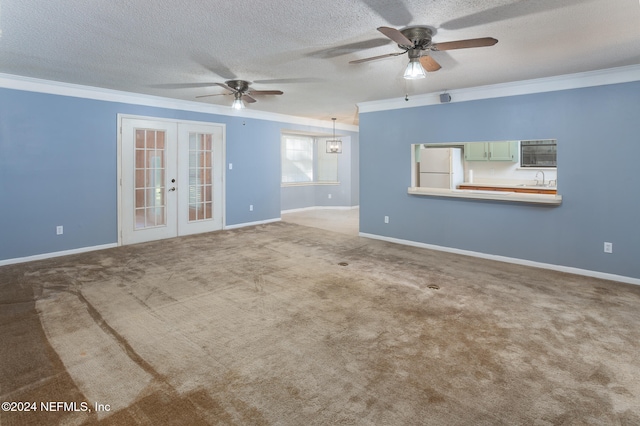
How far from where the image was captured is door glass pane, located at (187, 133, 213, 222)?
6.64 metres

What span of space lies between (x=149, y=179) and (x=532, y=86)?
6096 mm

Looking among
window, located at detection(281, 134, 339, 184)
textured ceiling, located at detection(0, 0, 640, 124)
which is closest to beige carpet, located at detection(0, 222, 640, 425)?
textured ceiling, located at detection(0, 0, 640, 124)

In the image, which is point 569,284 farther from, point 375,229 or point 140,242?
point 140,242

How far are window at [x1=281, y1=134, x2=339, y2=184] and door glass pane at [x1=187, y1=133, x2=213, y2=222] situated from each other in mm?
3117

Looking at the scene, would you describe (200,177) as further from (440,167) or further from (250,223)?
(440,167)

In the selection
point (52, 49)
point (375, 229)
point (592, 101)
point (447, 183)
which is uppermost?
point (52, 49)

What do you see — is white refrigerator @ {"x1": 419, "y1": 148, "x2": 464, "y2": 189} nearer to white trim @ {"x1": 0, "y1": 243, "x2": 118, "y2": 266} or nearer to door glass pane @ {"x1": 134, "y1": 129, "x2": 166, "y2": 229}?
door glass pane @ {"x1": 134, "y1": 129, "x2": 166, "y2": 229}

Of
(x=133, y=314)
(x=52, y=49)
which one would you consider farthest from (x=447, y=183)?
(x=52, y=49)

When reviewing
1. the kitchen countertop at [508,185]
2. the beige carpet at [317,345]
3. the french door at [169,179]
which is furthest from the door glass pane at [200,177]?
the kitchen countertop at [508,185]

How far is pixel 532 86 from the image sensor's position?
15.1 ft

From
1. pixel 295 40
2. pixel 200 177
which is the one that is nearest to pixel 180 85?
pixel 200 177

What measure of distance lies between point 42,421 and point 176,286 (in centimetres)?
209

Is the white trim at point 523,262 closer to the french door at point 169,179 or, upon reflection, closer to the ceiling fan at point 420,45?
the ceiling fan at point 420,45

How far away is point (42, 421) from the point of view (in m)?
1.81
